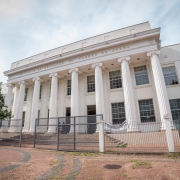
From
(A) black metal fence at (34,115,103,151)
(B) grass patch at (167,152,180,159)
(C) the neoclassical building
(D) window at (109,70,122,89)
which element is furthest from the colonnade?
(B) grass patch at (167,152,180,159)

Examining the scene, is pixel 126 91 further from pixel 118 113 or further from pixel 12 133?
pixel 12 133

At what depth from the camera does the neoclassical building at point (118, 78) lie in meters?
14.3

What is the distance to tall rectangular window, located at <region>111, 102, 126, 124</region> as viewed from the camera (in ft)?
51.0

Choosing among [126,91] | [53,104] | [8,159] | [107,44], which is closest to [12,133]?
[53,104]

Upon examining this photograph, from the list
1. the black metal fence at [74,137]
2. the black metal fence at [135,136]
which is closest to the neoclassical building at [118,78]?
the black metal fence at [135,136]

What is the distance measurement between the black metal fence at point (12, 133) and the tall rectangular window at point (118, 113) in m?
9.70

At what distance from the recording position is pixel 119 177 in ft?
13.7

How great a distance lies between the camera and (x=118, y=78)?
56.4 feet

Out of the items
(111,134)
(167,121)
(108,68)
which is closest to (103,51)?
(108,68)

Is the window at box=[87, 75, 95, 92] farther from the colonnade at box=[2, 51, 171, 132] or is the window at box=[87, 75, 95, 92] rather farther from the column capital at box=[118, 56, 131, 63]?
the column capital at box=[118, 56, 131, 63]

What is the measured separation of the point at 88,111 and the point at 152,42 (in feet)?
35.7

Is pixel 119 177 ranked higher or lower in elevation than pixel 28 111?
lower

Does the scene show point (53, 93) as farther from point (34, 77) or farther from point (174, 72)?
point (174, 72)

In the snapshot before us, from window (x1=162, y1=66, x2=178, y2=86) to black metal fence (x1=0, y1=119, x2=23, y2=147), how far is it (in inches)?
624
